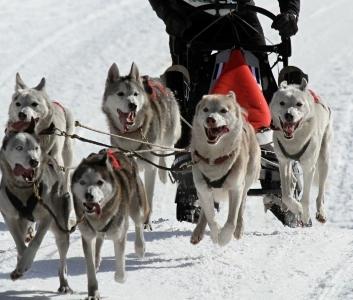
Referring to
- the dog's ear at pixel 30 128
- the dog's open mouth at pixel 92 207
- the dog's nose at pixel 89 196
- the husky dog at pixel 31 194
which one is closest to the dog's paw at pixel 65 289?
the husky dog at pixel 31 194


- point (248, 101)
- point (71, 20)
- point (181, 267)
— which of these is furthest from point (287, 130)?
point (71, 20)

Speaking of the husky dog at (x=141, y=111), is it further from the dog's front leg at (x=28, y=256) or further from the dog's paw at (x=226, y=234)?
the dog's front leg at (x=28, y=256)

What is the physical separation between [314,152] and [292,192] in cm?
53

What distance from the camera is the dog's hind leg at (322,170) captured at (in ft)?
22.6

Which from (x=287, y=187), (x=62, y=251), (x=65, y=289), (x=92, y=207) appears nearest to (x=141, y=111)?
(x=287, y=187)

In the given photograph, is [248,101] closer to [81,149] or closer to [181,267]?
[181,267]

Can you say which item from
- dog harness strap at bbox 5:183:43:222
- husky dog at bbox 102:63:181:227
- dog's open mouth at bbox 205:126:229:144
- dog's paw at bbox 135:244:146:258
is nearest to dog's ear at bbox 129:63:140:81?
husky dog at bbox 102:63:181:227

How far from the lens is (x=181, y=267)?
5484 millimetres

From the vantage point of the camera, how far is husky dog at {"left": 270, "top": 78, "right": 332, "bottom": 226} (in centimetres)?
621

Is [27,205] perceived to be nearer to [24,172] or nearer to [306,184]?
[24,172]

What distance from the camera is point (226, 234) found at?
5520 mm

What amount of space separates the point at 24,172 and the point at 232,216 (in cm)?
145

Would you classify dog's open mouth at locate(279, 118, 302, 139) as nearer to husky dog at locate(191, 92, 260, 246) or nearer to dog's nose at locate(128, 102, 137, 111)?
husky dog at locate(191, 92, 260, 246)

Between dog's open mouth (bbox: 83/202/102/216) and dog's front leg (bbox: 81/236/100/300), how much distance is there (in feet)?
0.62
